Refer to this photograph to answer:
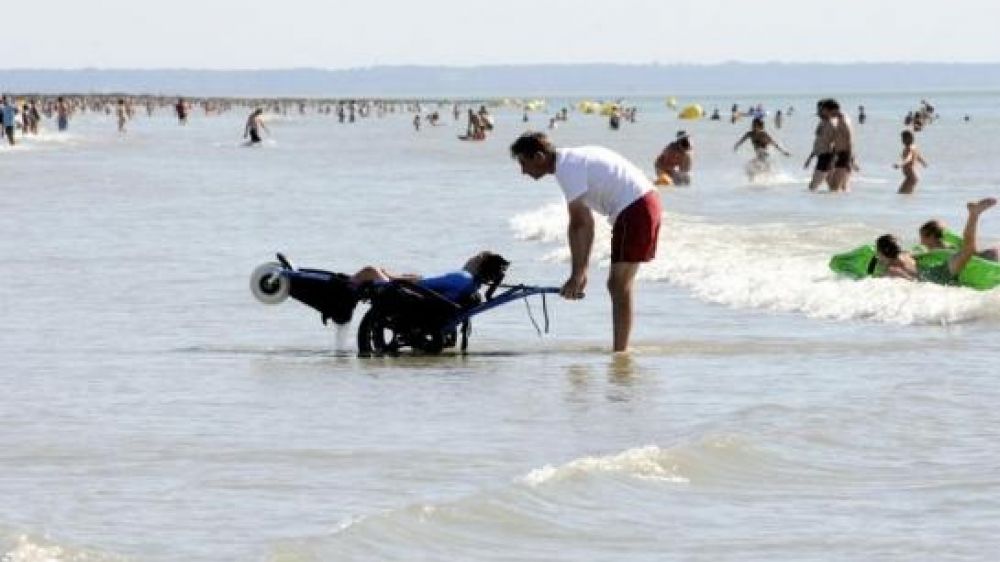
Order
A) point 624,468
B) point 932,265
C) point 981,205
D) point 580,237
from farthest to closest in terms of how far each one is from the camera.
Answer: point 932,265 < point 981,205 < point 580,237 < point 624,468

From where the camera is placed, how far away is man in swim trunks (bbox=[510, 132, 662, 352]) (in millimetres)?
11477

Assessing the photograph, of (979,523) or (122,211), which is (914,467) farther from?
(122,211)

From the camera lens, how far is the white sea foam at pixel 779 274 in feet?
47.3

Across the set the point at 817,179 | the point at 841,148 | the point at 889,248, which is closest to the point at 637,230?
the point at 889,248

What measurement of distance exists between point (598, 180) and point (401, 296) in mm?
1273

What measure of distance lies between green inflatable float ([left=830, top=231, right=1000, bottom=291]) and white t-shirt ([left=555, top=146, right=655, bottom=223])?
3.87 metres

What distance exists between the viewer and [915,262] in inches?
599

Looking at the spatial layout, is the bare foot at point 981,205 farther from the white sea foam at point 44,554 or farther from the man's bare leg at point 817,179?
the man's bare leg at point 817,179

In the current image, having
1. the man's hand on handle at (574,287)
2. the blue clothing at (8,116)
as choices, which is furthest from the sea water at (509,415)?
the blue clothing at (8,116)

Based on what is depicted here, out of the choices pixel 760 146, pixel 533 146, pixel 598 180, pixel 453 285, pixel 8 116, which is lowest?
pixel 8 116

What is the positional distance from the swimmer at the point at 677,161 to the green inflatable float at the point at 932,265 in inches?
644

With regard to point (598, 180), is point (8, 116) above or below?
below

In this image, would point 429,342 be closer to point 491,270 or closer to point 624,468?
point 491,270

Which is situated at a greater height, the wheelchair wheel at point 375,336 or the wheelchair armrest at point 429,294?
the wheelchair armrest at point 429,294
